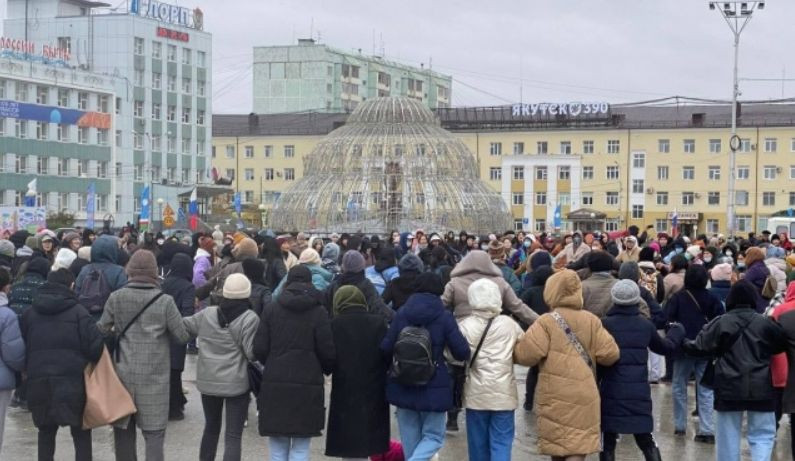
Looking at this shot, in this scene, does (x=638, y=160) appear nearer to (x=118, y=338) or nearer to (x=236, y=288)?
(x=236, y=288)

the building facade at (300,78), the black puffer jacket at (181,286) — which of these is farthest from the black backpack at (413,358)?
the building facade at (300,78)

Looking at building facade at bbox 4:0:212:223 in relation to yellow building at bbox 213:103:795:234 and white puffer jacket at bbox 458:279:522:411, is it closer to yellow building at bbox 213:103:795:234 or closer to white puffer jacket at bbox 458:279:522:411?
yellow building at bbox 213:103:795:234

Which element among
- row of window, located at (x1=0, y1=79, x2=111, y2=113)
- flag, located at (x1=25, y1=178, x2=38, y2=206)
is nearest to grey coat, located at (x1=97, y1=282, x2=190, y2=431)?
flag, located at (x1=25, y1=178, x2=38, y2=206)

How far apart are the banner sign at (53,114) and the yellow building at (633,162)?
77.5ft

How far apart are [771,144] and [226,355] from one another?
7253 cm

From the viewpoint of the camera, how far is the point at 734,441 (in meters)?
9.62

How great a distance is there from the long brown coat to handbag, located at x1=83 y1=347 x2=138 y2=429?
304 cm

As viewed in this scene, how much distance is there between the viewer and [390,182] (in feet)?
143

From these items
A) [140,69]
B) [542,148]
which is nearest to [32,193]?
[140,69]

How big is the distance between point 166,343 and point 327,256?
674 centimetres

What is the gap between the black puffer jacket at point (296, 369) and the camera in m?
8.77

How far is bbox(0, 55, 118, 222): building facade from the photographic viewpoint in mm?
68125

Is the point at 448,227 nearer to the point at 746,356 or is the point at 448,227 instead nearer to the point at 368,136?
the point at 368,136

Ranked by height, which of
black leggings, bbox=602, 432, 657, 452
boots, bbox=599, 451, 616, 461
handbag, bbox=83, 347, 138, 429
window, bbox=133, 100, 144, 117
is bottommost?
boots, bbox=599, 451, 616, 461
